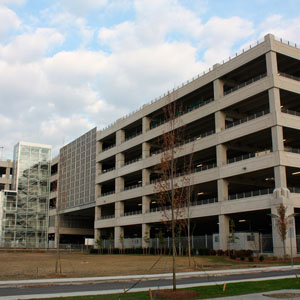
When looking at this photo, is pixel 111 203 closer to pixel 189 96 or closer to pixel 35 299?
pixel 189 96

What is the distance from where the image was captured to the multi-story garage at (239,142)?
146 feet

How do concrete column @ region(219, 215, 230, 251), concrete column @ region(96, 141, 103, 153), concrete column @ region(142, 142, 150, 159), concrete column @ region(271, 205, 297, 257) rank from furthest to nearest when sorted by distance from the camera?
concrete column @ region(96, 141, 103, 153)
concrete column @ region(142, 142, 150, 159)
concrete column @ region(219, 215, 230, 251)
concrete column @ region(271, 205, 297, 257)

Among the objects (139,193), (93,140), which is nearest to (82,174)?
(93,140)

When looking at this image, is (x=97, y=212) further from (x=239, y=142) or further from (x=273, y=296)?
(x=273, y=296)

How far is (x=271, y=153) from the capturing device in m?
44.5

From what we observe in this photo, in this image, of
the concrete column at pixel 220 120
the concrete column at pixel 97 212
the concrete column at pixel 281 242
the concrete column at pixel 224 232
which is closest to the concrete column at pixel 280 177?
the concrete column at pixel 281 242

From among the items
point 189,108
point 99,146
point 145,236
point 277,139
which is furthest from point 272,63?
point 99,146

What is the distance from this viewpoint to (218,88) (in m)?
53.8

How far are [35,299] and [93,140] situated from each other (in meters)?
72.4

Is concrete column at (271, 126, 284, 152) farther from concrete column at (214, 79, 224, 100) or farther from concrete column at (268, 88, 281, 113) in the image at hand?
concrete column at (214, 79, 224, 100)

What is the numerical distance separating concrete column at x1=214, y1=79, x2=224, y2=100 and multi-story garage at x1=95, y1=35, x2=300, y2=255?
0.14 metres

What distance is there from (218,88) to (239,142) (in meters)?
7.55

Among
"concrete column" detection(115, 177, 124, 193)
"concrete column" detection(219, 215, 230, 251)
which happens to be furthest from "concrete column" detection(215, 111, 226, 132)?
"concrete column" detection(115, 177, 124, 193)

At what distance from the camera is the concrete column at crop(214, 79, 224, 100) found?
2107 inches
